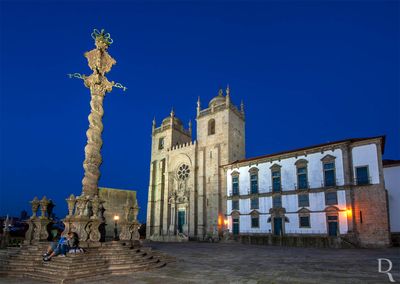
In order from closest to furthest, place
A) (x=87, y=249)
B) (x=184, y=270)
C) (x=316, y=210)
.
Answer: (x=184, y=270) < (x=87, y=249) < (x=316, y=210)

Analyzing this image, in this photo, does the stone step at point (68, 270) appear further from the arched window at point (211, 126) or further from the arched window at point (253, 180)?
the arched window at point (211, 126)

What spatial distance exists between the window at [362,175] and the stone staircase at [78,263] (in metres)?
22.3

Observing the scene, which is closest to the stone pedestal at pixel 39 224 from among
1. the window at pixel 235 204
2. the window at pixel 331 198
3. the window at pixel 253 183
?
the window at pixel 253 183

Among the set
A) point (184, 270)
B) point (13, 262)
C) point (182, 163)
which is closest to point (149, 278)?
point (184, 270)

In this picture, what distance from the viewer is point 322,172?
3069cm

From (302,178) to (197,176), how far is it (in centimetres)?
1761

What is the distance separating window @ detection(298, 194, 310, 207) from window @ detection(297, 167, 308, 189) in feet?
3.22

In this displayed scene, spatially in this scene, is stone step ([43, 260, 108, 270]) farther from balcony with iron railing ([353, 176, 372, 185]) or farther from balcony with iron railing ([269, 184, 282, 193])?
balcony with iron railing ([269, 184, 282, 193])

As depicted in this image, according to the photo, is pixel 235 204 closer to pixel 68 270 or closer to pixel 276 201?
pixel 276 201

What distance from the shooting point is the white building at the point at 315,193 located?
1069 inches

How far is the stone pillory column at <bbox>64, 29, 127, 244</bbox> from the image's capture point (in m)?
13.9

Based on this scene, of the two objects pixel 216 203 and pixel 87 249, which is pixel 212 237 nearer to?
pixel 216 203

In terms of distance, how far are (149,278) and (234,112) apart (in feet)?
124

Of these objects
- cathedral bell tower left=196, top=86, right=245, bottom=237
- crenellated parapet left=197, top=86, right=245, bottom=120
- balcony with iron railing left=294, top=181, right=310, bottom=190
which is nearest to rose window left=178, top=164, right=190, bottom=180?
cathedral bell tower left=196, top=86, right=245, bottom=237
